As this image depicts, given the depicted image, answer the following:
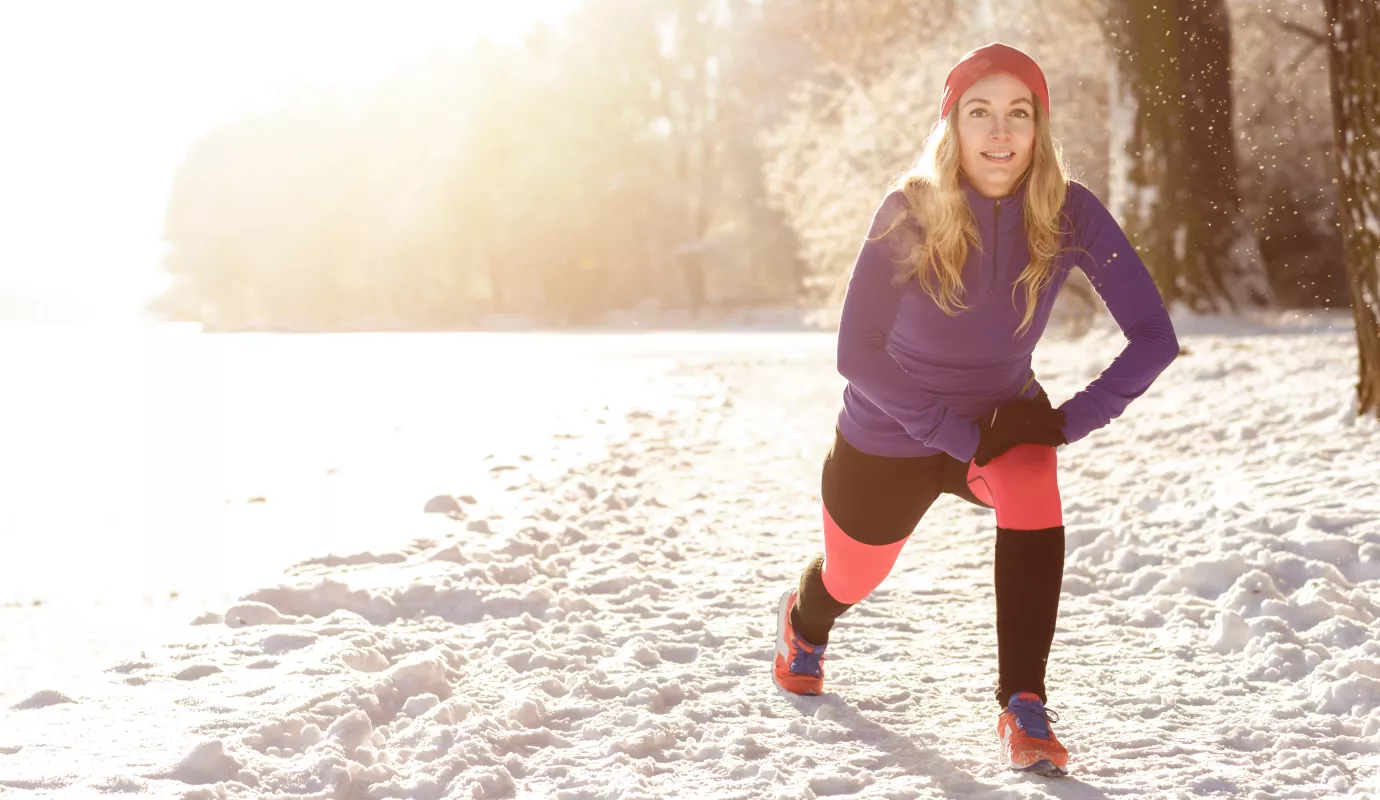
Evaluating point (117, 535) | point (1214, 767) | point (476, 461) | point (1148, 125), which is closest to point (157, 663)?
point (117, 535)

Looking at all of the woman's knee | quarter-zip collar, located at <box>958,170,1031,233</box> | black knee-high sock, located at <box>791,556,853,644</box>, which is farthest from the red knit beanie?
black knee-high sock, located at <box>791,556,853,644</box>

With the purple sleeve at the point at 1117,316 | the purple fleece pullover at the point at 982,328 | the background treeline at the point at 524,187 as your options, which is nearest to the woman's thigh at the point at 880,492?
the purple fleece pullover at the point at 982,328

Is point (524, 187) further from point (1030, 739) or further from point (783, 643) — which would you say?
point (1030, 739)

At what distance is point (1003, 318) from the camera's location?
3117 millimetres

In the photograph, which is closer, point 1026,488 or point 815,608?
point 1026,488

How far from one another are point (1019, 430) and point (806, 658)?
1066mm

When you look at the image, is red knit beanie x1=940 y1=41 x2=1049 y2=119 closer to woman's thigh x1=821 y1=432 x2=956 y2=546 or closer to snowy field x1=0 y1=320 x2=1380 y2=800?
woman's thigh x1=821 y1=432 x2=956 y2=546

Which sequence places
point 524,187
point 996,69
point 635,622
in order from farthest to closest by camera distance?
point 524,187
point 635,622
point 996,69

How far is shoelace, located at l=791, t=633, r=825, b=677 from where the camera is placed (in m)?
3.65

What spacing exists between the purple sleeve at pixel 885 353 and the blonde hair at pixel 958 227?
36mm

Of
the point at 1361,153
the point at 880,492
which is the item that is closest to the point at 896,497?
the point at 880,492

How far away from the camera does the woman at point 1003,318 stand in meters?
3.03

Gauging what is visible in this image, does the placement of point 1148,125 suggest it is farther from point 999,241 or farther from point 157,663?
point 157,663

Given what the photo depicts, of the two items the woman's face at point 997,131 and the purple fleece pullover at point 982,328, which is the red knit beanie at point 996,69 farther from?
the purple fleece pullover at point 982,328
